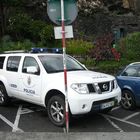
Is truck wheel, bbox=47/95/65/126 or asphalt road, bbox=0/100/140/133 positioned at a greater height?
truck wheel, bbox=47/95/65/126

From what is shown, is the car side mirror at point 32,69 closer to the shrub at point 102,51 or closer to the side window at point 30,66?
the side window at point 30,66

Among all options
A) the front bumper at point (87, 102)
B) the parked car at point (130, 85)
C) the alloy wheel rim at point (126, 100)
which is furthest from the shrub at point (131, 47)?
the front bumper at point (87, 102)

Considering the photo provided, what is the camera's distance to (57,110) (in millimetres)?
9219

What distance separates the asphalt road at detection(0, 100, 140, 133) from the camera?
9.11 meters

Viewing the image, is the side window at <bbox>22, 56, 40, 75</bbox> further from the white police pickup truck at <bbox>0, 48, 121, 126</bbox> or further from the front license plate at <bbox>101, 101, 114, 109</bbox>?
the front license plate at <bbox>101, 101, 114, 109</bbox>

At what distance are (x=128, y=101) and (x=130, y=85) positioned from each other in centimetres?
50

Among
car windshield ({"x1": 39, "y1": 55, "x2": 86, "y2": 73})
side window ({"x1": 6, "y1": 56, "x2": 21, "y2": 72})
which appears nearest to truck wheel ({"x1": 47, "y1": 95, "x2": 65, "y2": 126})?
car windshield ({"x1": 39, "y1": 55, "x2": 86, "y2": 73})

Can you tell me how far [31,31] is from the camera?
2162 centimetres

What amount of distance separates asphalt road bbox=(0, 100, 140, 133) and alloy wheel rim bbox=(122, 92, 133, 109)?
17cm

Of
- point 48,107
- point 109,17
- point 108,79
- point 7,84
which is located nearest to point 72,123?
point 48,107

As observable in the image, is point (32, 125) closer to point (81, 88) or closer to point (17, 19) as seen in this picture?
point (81, 88)

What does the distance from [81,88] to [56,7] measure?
6.21 ft

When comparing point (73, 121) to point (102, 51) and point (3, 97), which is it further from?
point (102, 51)

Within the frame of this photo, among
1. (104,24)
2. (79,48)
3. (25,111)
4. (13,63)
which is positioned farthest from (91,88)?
(104,24)
